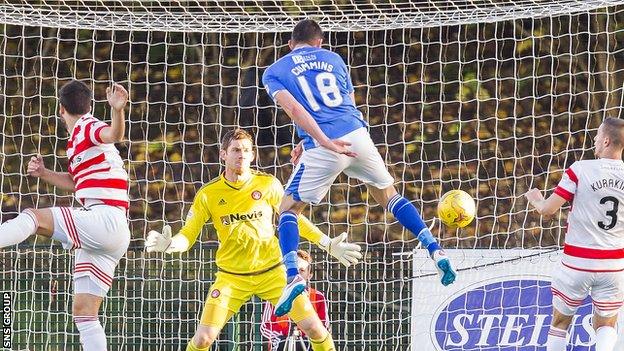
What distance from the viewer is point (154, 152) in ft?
50.4

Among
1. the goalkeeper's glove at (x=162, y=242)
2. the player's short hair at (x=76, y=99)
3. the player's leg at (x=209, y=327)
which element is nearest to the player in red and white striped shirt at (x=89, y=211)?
the player's short hair at (x=76, y=99)

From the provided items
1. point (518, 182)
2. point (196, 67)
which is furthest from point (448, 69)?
point (196, 67)

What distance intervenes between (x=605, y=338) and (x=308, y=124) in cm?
269

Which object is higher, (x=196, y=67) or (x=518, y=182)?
(x=196, y=67)

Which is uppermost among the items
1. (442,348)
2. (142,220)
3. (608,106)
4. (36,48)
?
(36,48)

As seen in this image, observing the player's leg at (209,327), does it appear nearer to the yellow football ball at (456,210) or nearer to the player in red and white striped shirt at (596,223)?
the yellow football ball at (456,210)

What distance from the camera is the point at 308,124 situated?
8375mm

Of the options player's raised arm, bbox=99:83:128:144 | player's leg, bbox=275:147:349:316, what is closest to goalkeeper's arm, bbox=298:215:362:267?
player's leg, bbox=275:147:349:316

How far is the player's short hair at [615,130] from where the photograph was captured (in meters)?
9.07

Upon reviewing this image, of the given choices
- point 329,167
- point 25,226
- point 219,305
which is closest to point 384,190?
point 329,167

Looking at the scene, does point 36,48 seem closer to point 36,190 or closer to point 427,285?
point 36,190

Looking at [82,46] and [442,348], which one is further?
[82,46]

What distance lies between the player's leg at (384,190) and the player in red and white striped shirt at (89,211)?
1507 millimetres

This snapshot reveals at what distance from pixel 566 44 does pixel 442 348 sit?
450 cm
